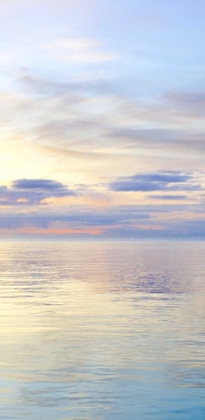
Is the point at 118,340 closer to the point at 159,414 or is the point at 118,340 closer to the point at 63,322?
the point at 63,322

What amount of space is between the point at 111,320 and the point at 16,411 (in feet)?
46.6

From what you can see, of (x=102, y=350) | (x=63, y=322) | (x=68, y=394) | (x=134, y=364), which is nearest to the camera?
(x=68, y=394)

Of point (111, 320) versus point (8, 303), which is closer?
point (111, 320)

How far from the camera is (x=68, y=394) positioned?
17000 millimetres

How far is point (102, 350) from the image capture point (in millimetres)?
22438

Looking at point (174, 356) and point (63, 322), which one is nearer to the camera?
point (174, 356)

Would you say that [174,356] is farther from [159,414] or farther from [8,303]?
[8,303]

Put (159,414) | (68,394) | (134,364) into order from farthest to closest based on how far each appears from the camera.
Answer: (134,364)
(68,394)
(159,414)

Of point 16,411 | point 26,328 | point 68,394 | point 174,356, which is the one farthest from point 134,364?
point 26,328

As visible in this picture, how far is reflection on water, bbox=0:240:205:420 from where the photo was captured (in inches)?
635

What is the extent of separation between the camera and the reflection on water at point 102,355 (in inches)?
635

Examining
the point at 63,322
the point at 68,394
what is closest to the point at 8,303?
the point at 63,322

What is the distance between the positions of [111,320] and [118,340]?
5.29 meters

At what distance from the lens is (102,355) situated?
2159 cm
